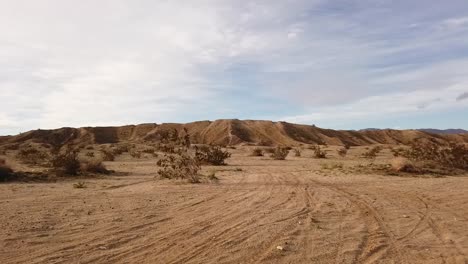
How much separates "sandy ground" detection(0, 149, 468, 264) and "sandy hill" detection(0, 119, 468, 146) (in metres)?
64.9

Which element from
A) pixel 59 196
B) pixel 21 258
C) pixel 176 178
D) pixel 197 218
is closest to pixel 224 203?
pixel 197 218

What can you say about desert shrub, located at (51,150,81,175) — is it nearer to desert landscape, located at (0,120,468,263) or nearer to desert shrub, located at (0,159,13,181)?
desert landscape, located at (0,120,468,263)

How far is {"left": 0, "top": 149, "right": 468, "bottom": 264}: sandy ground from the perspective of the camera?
24.1ft

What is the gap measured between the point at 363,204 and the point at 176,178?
8599 mm

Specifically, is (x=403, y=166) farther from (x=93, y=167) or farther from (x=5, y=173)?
→ (x=5, y=173)

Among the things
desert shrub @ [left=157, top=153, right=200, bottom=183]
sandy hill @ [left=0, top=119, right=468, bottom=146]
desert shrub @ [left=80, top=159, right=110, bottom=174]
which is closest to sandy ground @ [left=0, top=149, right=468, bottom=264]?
desert shrub @ [left=157, top=153, right=200, bottom=183]

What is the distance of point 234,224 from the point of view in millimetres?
9508

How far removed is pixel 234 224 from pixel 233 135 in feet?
247

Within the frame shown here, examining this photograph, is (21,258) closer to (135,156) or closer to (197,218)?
(197,218)

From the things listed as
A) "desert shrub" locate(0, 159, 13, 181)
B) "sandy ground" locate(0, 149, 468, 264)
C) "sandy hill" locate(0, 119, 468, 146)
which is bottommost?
"sandy ground" locate(0, 149, 468, 264)

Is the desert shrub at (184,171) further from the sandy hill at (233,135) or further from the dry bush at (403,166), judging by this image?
the sandy hill at (233,135)

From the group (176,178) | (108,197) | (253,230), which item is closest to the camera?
(253,230)

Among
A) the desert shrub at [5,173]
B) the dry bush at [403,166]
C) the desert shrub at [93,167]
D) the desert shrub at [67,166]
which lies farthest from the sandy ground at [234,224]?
the dry bush at [403,166]

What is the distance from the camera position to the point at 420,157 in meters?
25.5
